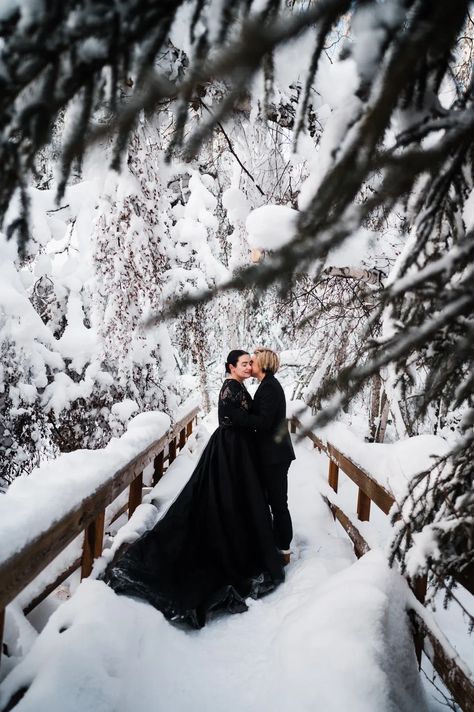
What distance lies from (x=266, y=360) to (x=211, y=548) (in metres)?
1.69

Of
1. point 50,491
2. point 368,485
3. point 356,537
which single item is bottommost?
point 356,537

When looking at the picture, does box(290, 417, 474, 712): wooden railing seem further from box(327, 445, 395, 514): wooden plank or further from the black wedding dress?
the black wedding dress

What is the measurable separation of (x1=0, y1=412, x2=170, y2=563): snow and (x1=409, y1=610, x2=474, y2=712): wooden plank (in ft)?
5.91

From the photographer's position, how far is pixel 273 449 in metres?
3.95

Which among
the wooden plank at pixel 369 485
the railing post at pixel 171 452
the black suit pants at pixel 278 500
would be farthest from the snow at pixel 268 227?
the railing post at pixel 171 452

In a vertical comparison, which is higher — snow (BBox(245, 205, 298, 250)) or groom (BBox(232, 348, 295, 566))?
snow (BBox(245, 205, 298, 250))

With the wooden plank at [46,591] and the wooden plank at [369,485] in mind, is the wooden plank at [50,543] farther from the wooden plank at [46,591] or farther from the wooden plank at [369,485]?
the wooden plank at [369,485]

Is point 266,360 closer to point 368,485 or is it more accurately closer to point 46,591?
point 368,485

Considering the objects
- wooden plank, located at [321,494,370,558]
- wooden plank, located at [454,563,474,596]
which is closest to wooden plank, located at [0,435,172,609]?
wooden plank, located at [454,563,474,596]

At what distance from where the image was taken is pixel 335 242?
844 mm

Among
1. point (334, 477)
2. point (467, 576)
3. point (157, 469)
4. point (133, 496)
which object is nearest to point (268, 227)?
point (467, 576)

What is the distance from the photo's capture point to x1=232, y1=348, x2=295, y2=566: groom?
389 centimetres

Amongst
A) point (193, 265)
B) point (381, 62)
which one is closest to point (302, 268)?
point (381, 62)

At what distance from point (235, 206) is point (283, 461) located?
3.43 m
